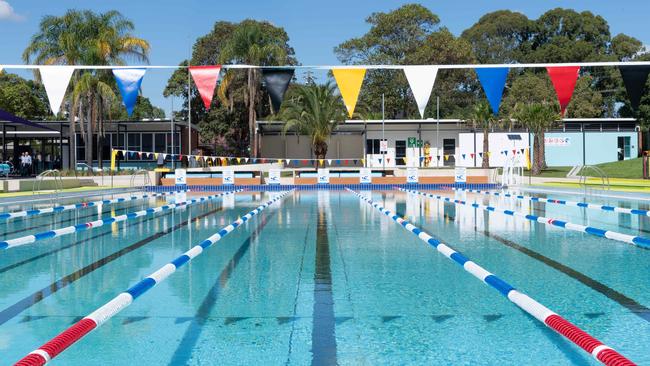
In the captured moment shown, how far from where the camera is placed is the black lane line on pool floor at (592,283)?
17.7 ft

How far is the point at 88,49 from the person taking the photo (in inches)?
1367

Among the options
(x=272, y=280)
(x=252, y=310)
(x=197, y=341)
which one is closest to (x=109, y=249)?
(x=272, y=280)

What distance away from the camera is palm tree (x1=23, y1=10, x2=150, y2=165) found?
114ft

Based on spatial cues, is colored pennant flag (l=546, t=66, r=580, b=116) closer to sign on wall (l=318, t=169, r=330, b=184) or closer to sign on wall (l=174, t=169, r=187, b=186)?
sign on wall (l=318, t=169, r=330, b=184)

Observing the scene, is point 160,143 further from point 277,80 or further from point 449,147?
point 277,80

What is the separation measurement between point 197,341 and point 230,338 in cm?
23

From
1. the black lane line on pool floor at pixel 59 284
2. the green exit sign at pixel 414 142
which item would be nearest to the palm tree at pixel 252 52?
the green exit sign at pixel 414 142

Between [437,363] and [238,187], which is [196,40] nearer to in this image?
[238,187]

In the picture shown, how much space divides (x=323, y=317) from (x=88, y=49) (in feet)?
109

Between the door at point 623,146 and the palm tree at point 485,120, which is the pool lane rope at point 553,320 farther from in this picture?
the door at point 623,146

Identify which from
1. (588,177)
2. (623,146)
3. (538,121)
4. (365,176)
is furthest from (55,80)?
(623,146)

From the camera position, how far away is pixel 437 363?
13.3 ft

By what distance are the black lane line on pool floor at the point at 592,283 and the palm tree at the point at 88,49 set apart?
29896 mm

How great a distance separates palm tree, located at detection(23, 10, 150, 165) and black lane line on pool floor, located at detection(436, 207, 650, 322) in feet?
98.1
